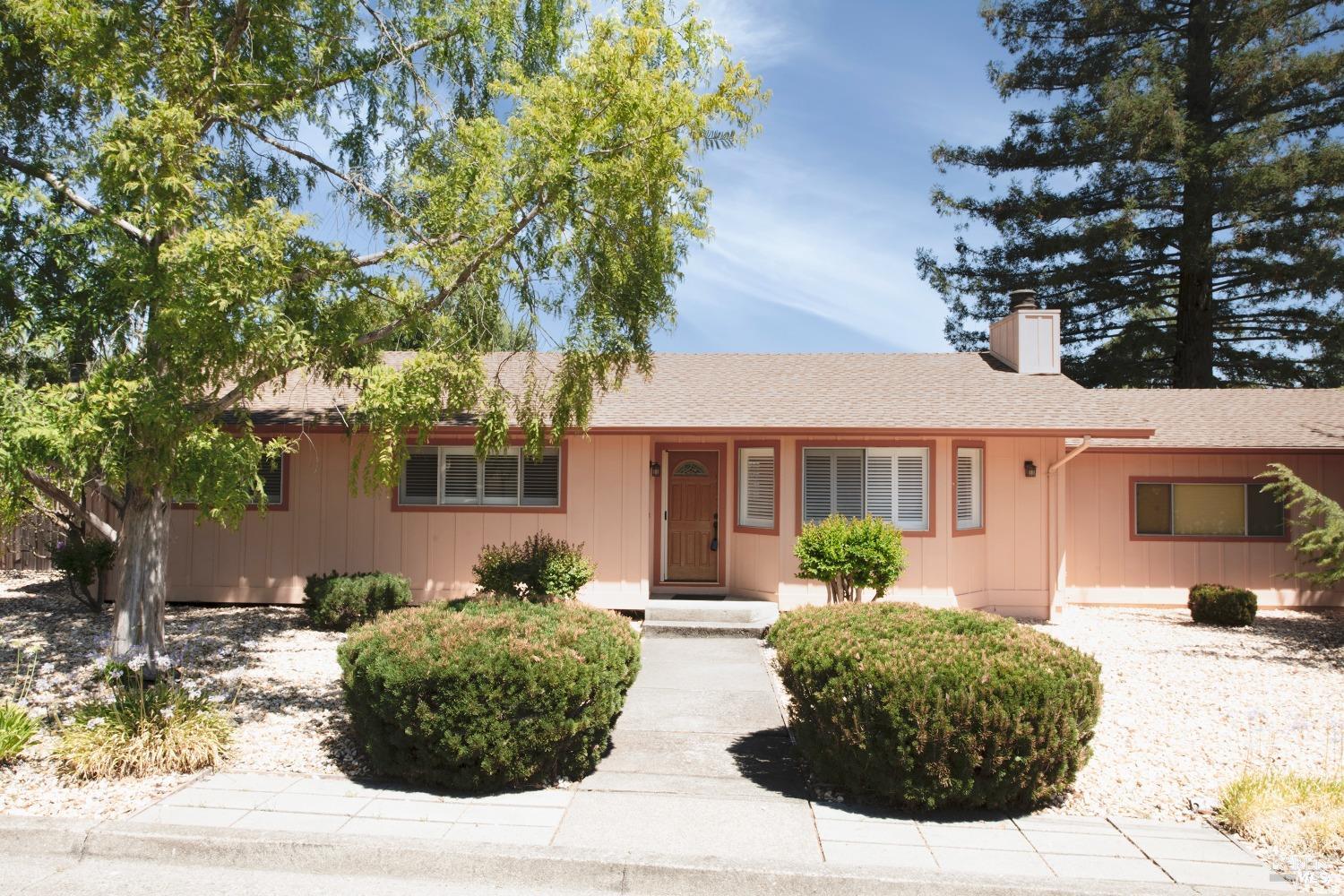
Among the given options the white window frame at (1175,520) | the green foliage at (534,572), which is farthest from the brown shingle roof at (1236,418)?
the green foliage at (534,572)

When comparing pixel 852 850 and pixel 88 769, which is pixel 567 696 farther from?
pixel 88 769

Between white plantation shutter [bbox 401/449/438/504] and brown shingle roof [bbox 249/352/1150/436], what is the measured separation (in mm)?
1269

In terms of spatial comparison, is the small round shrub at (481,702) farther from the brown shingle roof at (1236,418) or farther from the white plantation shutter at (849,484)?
the brown shingle roof at (1236,418)

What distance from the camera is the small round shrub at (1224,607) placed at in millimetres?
12102

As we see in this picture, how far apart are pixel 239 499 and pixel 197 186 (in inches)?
103

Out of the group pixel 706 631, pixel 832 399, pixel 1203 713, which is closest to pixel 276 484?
pixel 706 631

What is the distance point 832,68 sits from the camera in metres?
13.7

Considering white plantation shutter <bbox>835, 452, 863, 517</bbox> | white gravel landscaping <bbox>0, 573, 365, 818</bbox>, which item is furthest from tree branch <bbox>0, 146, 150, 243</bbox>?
white plantation shutter <bbox>835, 452, 863, 517</bbox>

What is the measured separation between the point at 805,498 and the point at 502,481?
4211mm

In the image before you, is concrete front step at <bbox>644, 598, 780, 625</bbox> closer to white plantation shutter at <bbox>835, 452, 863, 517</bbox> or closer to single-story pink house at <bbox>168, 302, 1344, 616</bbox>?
single-story pink house at <bbox>168, 302, 1344, 616</bbox>

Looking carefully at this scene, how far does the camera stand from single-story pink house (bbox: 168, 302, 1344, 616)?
1202cm

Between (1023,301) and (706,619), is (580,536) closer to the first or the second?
(706,619)

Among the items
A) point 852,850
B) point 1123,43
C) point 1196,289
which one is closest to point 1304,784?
point 852,850

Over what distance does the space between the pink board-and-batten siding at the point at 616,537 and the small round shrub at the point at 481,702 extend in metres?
6.44
